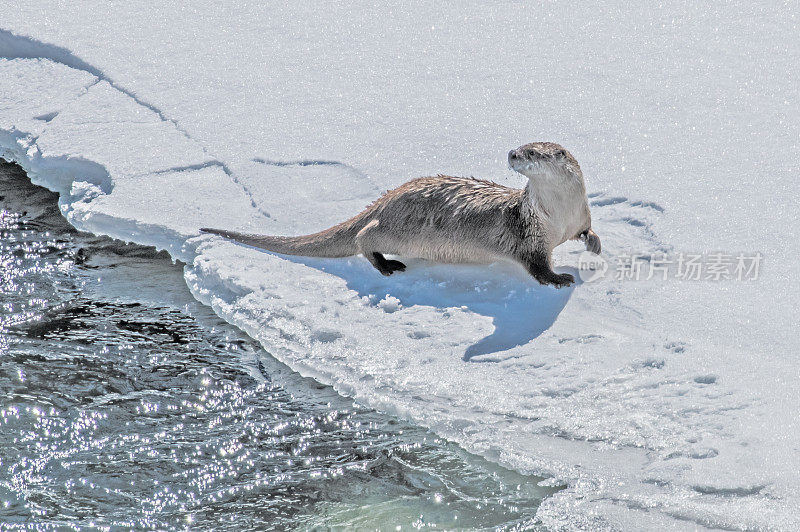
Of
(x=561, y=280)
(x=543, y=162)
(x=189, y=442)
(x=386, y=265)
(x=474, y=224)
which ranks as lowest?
(x=189, y=442)

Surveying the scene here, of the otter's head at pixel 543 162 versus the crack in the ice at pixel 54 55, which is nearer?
the otter's head at pixel 543 162

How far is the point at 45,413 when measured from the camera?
3.71m

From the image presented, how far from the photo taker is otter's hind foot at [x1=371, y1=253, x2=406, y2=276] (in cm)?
446

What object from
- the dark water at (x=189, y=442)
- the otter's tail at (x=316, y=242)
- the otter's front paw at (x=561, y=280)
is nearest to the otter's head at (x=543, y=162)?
the otter's front paw at (x=561, y=280)

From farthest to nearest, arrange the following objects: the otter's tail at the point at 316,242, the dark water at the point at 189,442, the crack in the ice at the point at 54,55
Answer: the crack in the ice at the point at 54,55 < the otter's tail at the point at 316,242 < the dark water at the point at 189,442

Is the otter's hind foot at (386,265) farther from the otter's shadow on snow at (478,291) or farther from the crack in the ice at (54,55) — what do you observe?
the crack in the ice at (54,55)

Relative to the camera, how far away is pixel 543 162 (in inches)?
160

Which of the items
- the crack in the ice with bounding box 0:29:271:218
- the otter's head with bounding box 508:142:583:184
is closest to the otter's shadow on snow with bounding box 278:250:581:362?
the otter's head with bounding box 508:142:583:184

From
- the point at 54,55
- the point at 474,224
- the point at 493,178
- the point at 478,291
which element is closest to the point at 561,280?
the point at 478,291

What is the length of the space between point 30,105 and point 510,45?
128 inches

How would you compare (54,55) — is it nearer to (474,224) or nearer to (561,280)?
(474,224)

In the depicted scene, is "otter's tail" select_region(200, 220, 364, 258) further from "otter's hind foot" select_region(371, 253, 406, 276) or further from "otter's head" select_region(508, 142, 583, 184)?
"otter's head" select_region(508, 142, 583, 184)

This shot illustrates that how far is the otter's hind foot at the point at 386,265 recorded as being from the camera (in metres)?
4.46

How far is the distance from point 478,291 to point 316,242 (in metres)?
A: 0.87
